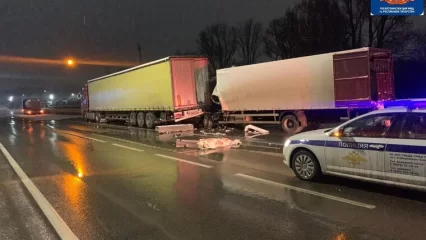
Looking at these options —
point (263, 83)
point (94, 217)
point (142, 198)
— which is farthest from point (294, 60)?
point (94, 217)

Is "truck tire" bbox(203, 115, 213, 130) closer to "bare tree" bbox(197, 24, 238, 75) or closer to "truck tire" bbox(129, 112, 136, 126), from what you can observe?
"truck tire" bbox(129, 112, 136, 126)

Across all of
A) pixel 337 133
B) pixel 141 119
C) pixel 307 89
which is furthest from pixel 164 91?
pixel 337 133

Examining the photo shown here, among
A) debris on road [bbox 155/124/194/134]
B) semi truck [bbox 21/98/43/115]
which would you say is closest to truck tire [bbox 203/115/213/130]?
debris on road [bbox 155/124/194/134]

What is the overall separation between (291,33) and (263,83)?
31.7 meters

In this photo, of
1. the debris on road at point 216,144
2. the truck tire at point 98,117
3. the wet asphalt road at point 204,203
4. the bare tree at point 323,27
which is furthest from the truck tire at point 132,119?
the bare tree at point 323,27

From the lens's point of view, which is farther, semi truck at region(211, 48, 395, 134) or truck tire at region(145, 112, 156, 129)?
truck tire at region(145, 112, 156, 129)

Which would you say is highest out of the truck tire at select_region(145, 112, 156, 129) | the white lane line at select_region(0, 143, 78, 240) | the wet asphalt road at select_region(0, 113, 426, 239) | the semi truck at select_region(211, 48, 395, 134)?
the semi truck at select_region(211, 48, 395, 134)

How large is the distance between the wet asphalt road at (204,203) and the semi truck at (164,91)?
11.3 meters

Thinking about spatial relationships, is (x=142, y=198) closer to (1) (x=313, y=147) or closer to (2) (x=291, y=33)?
(1) (x=313, y=147)

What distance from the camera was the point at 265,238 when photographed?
A: 16.3ft

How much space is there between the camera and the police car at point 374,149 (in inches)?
245

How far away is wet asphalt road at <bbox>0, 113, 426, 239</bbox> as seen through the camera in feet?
17.3

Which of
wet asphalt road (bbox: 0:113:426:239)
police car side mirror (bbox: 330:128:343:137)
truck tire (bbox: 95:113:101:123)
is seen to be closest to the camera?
wet asphalt road (bbox: 0:113:426:239)

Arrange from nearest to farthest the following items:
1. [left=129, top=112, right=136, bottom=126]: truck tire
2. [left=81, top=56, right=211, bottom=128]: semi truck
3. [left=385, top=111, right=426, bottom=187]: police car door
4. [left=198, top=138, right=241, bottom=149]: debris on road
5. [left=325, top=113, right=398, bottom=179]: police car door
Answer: [left=385, top=111, right=426, bottom=187]: police car door
[left=325, top=113, right=398, bottom=179]: police car door
[left=198, top=138, right=241, bottom=149]: debris on road
[left=81, top=56, right=211, bottom=128]: semi truck
[left=129, top=112, right=136, bottom=126]: truck tire
